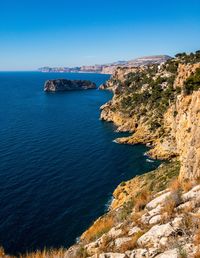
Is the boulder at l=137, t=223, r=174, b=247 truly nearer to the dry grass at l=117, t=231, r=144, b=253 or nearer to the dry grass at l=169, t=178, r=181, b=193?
the dry grass at l=117, t=231, r=144, b=253

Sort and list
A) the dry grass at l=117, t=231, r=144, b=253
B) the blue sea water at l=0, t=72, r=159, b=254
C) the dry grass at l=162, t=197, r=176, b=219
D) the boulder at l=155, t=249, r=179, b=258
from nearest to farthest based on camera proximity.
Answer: the boulder at l=155, t=249, r=179, b=258
the dry grass at l=117, t=231, r=144, b=253
the dry grass at l=162, t=197, r=176, b=219
the blue sea water at l=0, t=72, r=159, b=254

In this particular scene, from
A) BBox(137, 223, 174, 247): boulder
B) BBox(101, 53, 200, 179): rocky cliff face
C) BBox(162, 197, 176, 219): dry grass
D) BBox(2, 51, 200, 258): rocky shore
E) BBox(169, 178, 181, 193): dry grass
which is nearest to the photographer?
BBox(2, 51, 200, 258): rocky shore

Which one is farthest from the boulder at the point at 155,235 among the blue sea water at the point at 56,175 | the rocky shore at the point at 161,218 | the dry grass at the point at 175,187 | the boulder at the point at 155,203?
the blue sea water at the point at 56,175

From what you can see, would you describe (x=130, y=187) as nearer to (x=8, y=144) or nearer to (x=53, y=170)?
(x=53, y=170)

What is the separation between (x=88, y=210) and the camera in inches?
1940

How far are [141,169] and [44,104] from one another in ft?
340

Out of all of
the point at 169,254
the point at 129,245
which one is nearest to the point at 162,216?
the point at 129,245

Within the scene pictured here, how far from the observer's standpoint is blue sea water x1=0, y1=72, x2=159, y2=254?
145 feet

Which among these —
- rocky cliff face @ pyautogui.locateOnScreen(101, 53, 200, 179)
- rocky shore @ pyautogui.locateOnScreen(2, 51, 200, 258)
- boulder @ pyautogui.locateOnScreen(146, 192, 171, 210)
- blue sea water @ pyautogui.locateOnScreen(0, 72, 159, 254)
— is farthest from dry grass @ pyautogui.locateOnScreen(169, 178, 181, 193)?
blue sea water @ pyautogui.locateOnScreen(0, 72, 159, 254)

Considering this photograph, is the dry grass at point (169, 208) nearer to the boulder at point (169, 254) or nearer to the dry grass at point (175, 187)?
the dry grass at point (175, 187)

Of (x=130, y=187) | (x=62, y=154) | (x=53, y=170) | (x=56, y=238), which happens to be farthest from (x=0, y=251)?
(x=62, y=154)

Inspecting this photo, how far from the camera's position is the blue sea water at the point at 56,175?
4434 cm

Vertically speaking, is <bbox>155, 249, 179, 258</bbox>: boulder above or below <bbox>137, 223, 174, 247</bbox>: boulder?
above

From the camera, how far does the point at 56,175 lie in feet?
208
